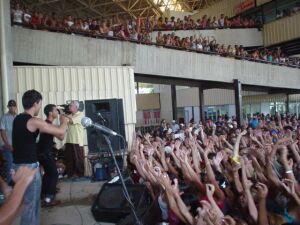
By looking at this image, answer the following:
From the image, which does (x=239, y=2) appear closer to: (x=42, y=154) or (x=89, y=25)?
(x=89, y=25)

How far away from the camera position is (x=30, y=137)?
159 inches

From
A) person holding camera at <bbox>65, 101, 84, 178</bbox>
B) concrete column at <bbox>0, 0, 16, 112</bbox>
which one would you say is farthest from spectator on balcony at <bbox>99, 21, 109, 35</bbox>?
person holding camera at <bbox>65, 101, 84, 178</bbox>

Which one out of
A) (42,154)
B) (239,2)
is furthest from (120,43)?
(239,2)

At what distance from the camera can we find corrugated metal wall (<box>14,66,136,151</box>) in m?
9.82

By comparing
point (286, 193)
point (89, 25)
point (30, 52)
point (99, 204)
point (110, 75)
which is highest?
point (89, 25)

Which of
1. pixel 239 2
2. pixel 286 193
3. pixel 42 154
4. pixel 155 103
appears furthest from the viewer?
pixel 155 103

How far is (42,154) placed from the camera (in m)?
5.57

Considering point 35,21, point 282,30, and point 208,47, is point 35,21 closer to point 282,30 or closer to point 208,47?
point 208,47

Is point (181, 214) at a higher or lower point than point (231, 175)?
lower

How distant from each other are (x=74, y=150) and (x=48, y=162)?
7.58 feet

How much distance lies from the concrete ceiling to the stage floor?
19.9m

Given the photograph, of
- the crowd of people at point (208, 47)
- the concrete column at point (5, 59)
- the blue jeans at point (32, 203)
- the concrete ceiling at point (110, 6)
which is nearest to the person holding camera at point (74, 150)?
the concrete column at point (5, 59)

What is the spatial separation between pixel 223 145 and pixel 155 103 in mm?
25933

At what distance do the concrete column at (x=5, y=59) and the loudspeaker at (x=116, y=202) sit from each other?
15.2ft
